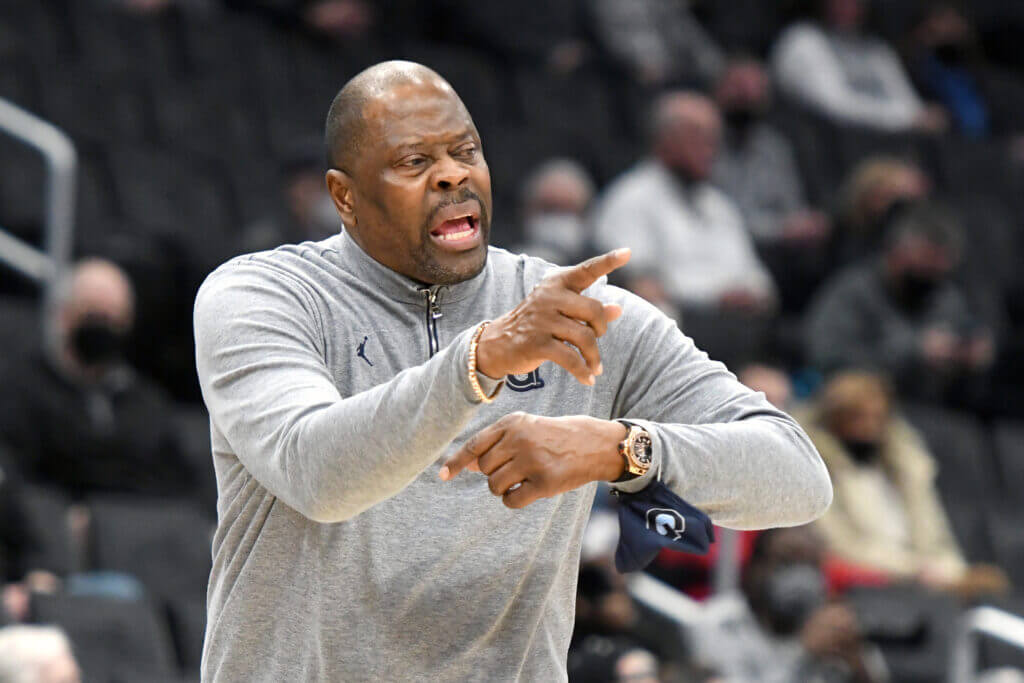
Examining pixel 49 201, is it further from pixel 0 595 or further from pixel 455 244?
pixel 455 244

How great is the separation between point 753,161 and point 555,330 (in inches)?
265

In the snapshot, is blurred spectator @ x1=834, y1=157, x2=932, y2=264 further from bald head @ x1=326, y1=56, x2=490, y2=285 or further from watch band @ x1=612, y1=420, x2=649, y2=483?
watch band @ x1=612, y1=420, x2=649, y2=483

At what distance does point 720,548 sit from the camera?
585cm

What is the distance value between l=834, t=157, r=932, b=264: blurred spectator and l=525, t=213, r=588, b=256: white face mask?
1294 millimetres

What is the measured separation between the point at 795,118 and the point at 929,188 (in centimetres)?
80

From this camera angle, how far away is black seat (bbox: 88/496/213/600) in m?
5.54

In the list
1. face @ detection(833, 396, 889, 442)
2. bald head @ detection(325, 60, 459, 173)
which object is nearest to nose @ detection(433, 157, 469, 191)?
bald head @ detection(325, 60, 459, 173)

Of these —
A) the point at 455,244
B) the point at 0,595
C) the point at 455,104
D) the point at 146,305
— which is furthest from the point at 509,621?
the point at 146,305

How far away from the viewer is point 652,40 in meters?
9.66

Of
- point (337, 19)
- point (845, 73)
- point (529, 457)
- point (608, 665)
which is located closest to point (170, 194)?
point (337, 19)

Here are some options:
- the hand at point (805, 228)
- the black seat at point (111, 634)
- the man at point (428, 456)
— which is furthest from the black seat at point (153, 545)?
the hand at point (805, 228)

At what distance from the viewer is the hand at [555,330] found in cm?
193

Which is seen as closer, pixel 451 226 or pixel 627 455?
pixel 627 455

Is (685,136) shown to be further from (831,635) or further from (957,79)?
(957,79)
